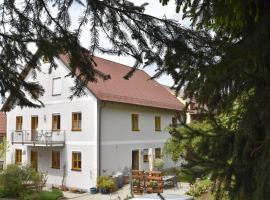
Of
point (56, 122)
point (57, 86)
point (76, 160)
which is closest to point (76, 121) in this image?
point (56, 122)

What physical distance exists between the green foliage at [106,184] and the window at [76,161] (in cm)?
246

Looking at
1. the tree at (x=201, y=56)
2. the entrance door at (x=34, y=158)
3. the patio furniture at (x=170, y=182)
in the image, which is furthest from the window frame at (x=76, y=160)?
the tree at (x=201, y=56)

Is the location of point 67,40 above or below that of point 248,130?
above

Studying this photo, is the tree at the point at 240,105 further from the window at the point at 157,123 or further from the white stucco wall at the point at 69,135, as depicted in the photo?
the window at the point at 157,123

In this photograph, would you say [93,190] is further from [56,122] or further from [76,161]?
[56,122]

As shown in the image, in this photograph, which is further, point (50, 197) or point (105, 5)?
point (50, 197)

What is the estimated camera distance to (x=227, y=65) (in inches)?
114

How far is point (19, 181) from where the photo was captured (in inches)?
834

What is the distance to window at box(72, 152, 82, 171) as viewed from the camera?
25.8m

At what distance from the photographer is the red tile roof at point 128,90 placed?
26250mm

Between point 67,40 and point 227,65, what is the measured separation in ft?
7.98

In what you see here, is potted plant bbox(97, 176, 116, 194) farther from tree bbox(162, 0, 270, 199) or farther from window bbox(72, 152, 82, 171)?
tree bbox(162, 0, 270, 199)

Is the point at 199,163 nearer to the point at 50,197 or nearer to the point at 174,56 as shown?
the point at 174,56

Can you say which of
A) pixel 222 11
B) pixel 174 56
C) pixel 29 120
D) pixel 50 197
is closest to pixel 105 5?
pixel 174 56
